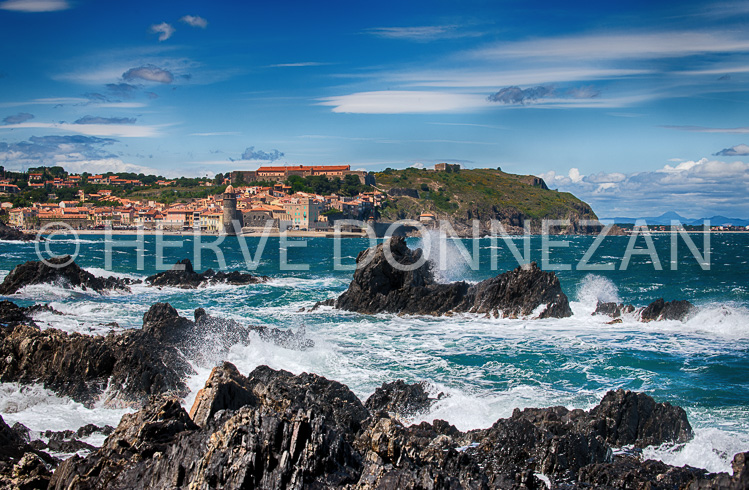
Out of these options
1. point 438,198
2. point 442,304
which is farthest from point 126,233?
point 442,304

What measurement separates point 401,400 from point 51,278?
25825 mm

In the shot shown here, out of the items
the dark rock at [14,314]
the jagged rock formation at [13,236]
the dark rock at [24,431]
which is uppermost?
the jagged rock formation at [13,236]

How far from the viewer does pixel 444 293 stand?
29.2m

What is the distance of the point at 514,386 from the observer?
16.4 m

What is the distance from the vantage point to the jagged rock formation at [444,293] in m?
27.8

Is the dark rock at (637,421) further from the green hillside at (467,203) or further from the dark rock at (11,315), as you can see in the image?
the green hillside at (467,203)

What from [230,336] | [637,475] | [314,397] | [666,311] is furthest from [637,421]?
[666,311]

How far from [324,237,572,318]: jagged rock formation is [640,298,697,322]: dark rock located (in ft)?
10.7

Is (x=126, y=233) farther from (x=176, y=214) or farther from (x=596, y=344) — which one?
(x=596, y=344)

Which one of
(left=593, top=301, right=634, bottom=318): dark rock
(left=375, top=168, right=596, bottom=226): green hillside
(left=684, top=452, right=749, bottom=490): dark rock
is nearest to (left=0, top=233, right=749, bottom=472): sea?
(left=593, top=301, right=634, bottom=318): dark rock

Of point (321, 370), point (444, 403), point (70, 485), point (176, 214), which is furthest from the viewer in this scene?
point (176, 214)

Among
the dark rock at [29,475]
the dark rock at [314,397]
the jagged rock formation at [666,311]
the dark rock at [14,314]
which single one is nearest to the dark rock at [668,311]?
the jagged rock formation at [666,311]

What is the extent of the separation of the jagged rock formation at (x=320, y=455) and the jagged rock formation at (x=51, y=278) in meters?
25.4

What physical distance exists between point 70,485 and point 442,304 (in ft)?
73.6
